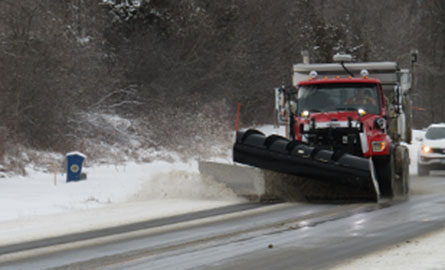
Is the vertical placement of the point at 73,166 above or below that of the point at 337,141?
below

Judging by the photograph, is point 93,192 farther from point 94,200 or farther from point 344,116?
point 344,116

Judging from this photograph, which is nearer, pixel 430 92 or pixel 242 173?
pixel 242 173

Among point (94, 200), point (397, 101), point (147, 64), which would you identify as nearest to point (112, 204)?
point (94, 200)

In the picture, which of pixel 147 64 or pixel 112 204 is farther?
pixel 147 64

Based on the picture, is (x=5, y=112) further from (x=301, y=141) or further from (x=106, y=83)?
(x=301, y=141)

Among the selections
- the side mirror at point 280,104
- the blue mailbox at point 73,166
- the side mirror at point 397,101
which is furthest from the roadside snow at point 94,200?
the side mirror at point 397,101

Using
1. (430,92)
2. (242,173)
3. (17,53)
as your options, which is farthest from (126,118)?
(430,92)

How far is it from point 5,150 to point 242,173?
23.9ft

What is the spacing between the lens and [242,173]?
606 inches

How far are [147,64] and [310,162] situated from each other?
57.9 ft

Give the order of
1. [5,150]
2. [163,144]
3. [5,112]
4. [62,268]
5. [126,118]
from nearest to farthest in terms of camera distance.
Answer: [62,268] → [5,150] → [5,112] → [163,144] → [126,118]

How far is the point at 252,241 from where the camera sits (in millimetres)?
10164

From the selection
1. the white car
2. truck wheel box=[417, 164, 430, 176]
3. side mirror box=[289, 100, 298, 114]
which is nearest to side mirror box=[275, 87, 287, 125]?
side mirror box=[289, 100, 298, 114]

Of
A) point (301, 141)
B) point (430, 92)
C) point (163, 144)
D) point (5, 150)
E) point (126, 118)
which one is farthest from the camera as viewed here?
point (430, 92)
